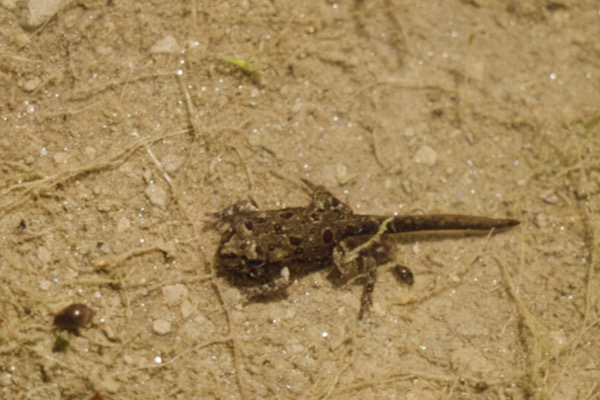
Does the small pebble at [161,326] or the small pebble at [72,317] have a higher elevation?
the small pebble at [72,317]

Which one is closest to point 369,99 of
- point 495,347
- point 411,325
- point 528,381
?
point 411,325

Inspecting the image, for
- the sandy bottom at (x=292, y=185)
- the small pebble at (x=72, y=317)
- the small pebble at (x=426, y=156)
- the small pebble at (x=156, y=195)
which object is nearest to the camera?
the small pebble at (x=72, y=317)

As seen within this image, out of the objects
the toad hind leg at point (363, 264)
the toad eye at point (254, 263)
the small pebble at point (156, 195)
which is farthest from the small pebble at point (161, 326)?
→ the toad hind leg at point (363, 264)

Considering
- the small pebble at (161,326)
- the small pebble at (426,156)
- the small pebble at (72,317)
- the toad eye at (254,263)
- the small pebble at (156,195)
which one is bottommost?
the small pebble at (161,326)

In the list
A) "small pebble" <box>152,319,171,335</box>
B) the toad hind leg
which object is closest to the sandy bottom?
"small pebble" <box>152,319,171,335</box>

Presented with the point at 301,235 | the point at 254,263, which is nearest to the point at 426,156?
the point at 301,235

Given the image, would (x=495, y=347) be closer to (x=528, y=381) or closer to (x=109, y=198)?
(x=528, y=381)

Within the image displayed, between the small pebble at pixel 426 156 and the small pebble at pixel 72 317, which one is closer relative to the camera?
the small pebble at pixel 72 317

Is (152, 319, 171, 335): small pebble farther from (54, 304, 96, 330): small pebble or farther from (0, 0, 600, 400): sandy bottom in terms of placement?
(54, 304, 96, 330): small pebble

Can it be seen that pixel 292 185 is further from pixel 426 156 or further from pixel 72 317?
pixel 72 317

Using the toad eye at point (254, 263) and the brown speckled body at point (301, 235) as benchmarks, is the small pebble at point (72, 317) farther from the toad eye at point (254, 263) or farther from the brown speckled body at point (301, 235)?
the toad eye at point (254, 263)
